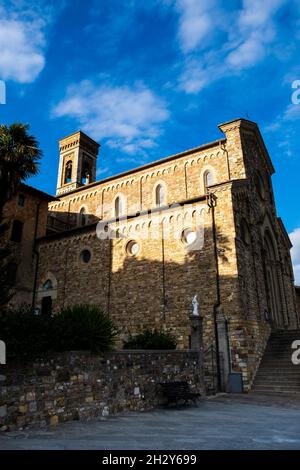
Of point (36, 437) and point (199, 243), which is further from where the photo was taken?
point (199, 243)

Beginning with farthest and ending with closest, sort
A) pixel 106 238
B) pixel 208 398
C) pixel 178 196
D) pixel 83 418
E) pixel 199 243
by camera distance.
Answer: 1. pixel 178 196
2. pixel 106 238
3. pixel 199 243
4. pixel 208 398
5. pixel 83 418

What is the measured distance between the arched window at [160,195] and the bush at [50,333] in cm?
1510

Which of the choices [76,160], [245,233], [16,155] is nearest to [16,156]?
[16,155]

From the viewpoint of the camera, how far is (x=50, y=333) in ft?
25.5

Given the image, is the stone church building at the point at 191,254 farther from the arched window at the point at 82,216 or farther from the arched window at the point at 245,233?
the arched window at the point at 82,216

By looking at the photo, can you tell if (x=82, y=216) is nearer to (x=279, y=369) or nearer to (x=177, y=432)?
(x=279, y=369)

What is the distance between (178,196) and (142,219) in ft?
16.5

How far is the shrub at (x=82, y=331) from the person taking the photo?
802cm

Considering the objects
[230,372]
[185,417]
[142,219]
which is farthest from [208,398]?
[142,219]

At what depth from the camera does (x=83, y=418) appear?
807 centimetres

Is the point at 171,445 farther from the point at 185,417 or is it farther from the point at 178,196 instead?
the point at 178,196

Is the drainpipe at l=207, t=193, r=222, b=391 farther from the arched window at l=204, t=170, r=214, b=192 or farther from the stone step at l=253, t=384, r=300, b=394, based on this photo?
the arched window at l=204, t=170, r=214, b=192

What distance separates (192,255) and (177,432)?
10.5 m

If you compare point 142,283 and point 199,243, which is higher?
point 199,243
